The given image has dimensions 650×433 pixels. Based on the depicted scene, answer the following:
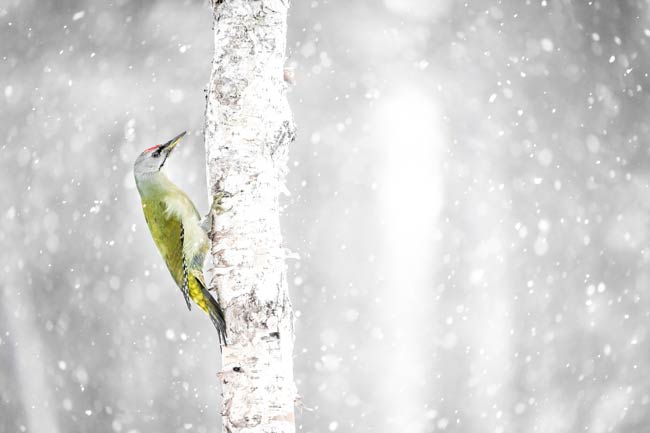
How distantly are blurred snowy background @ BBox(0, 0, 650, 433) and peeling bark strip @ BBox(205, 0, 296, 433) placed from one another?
262mm

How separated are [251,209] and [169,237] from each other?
16cm

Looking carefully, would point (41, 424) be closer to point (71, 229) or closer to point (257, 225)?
point (71, 229)

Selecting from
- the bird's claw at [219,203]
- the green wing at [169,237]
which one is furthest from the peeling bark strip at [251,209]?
the green wing at [169,237]

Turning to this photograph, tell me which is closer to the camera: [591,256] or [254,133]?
[254,133]

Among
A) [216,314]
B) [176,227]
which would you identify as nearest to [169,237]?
[176,227]

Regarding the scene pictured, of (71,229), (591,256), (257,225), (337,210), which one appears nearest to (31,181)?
(71,229)

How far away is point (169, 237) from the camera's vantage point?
734 millimetres

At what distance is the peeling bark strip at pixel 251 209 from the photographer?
576 mm

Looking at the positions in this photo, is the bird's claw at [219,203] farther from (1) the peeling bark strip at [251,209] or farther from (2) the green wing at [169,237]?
(2) the green wing at [169,237]

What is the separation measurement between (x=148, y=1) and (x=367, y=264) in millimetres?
378

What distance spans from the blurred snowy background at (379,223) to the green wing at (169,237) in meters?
0.10

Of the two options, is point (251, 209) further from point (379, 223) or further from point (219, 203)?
point (379, 223)

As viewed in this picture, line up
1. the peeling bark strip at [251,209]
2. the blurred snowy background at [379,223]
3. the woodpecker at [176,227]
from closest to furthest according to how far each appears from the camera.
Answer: the peeling bark strip at [251,209]
the woodpecker at [176,227]
the blurred snowy background at [379,223]

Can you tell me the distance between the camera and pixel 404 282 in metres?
0.86
